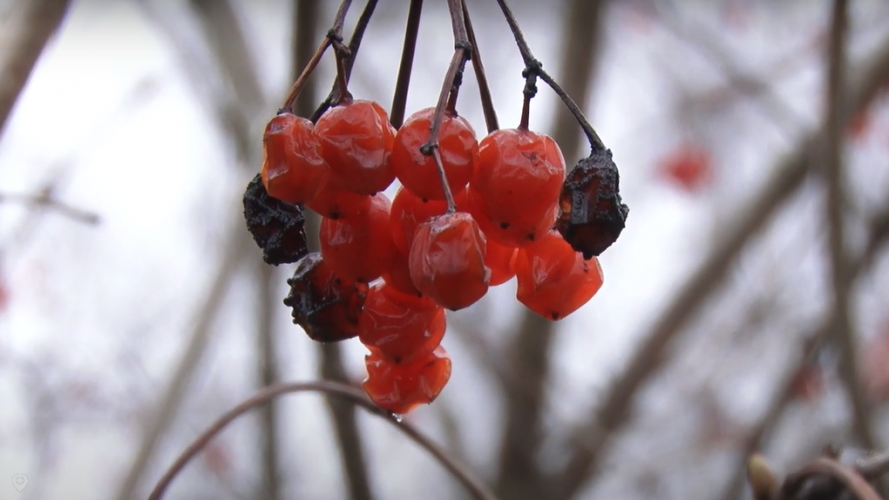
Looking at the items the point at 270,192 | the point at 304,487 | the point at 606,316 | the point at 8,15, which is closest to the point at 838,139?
the point at 270,192

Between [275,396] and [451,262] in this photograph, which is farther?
[275,396]

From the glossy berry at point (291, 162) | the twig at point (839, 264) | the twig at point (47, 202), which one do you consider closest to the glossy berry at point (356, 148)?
the glossy berry at point (291, 162)

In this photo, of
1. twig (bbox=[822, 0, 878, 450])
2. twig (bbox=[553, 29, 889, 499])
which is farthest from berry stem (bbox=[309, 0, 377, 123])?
twig (bbox=[553, 29, 889, 499])

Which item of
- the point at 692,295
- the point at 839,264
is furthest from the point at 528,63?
the point at 692,295

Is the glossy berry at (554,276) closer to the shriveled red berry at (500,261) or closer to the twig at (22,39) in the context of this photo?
the shriveled red berry at (500,261)

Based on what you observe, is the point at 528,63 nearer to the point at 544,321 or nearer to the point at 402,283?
the point at 402,283
